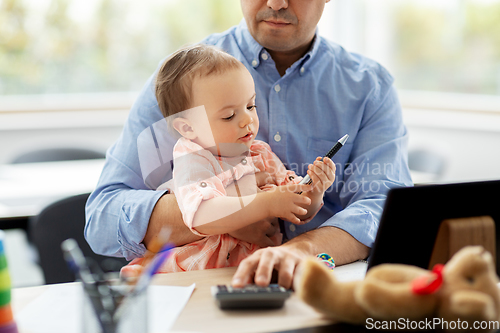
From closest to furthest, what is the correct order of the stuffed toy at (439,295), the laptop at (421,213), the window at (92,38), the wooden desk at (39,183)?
the stuffed toy at (439,295)
the laptop at (421,213)
the wooden desk at (39,183)
the window at (92,38)

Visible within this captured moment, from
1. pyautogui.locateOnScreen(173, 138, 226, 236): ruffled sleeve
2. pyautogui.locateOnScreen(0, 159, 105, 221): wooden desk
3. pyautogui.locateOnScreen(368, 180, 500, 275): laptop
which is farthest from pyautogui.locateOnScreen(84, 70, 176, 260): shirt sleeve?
pyautogui.locateOnScreen(368, 180, 500, 275): laptop

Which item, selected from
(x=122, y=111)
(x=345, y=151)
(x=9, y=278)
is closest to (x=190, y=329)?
(x=9, y=278)

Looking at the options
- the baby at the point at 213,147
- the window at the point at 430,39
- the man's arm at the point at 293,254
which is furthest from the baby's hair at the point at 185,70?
the window at the point at 430,39

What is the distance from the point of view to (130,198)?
120 centimetres

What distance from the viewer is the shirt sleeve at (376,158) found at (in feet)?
4.32

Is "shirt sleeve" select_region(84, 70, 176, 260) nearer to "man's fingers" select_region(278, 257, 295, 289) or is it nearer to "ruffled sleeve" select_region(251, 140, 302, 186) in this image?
"ruffled sleeve" select_region(251, 140, 302, 186)

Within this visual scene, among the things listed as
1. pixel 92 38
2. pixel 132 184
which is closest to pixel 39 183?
pixel 132 184

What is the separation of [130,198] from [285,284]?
53 centimetres

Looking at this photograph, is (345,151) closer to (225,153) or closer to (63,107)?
(225,153)

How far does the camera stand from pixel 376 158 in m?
1.37

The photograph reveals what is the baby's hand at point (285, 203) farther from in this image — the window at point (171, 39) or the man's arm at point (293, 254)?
the window at point (171, 39)

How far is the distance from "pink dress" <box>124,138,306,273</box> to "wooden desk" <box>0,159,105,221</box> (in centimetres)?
61

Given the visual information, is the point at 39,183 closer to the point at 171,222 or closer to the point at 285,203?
the point at 171,222

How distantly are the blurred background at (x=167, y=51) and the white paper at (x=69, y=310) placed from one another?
2735 mm
